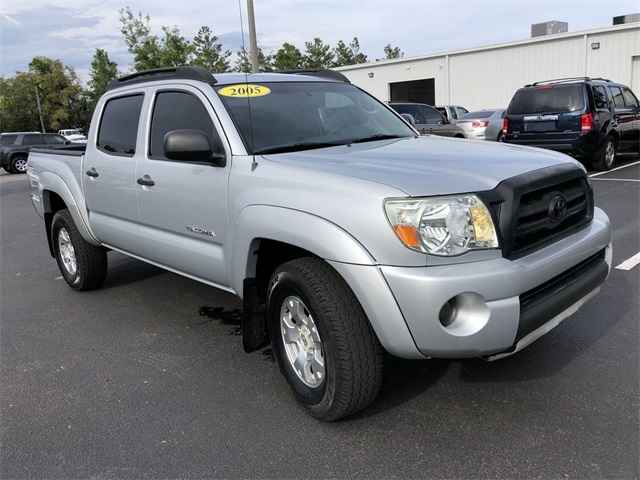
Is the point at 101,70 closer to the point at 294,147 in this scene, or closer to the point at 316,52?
the point at 316,52

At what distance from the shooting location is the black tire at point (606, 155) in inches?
458

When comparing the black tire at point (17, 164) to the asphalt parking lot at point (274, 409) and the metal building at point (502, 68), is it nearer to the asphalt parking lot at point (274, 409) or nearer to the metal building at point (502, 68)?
the metal building at point (502, 68)

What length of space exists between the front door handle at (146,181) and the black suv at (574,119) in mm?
9804

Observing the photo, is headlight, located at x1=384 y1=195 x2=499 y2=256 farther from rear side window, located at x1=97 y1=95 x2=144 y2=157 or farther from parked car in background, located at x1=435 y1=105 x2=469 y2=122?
parked car in background, located at x1=435 y1=105 x2=469 y2=122

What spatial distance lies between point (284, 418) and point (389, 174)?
141cm

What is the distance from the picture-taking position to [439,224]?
7.98 feet

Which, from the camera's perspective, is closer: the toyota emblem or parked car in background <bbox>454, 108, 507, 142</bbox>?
the toyota emblem

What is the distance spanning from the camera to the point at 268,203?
2.92 meters

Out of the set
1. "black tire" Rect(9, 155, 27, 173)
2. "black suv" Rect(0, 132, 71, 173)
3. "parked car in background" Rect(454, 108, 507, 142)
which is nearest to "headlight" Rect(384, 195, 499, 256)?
"parked car in background" Rect(454, 108, 507, 142)

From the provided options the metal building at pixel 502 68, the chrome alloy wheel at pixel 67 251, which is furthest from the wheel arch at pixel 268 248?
the metal building at pixel 502 68

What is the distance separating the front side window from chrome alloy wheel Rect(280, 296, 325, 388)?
1.18 m

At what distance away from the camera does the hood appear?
8.36 feet

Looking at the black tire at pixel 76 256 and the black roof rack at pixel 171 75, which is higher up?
the black roof rack at pixel 171 75

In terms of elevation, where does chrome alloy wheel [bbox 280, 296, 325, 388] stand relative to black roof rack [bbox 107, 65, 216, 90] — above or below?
below
